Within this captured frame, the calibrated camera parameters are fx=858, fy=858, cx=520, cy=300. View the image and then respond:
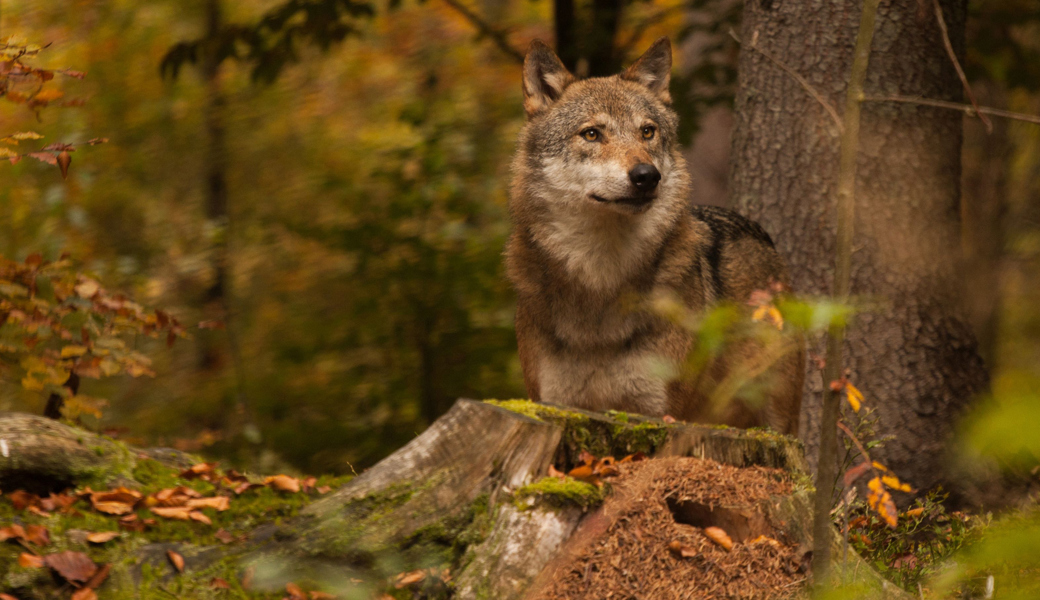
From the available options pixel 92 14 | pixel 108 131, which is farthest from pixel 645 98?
pixel 92 14

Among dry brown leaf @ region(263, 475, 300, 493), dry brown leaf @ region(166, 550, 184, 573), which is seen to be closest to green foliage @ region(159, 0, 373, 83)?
dry brown leaf @ region(263, 475, 300, 493)

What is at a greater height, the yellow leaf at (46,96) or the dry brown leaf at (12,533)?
the yellow leaf at (46,96)

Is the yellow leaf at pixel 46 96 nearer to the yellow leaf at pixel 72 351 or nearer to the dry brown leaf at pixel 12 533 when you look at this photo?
the yellow leaf at pixel 72 351

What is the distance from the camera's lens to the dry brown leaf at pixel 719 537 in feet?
10.6

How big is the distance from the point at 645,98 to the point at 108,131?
680cm

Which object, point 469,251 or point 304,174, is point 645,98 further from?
point 304,174

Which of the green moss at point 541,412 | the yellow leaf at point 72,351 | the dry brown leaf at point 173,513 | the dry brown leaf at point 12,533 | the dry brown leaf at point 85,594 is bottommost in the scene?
the dry brown leaf at point 85,594

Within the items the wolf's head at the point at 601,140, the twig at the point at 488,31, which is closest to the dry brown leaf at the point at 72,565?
the wolf's head at the point at 601,140

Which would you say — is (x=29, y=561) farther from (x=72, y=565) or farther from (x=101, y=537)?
(x=101, y=537)

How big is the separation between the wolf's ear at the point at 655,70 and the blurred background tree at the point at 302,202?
1299 mm

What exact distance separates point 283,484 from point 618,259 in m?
2.22

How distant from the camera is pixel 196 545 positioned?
3.51 m

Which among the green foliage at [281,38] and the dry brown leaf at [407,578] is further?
the green foliage at [281,38]

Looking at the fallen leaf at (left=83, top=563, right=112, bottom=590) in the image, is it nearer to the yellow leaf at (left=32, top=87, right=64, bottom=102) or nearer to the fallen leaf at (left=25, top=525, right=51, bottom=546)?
the fallen leaf at (left=25, top=525, right=51, bottom=546)
